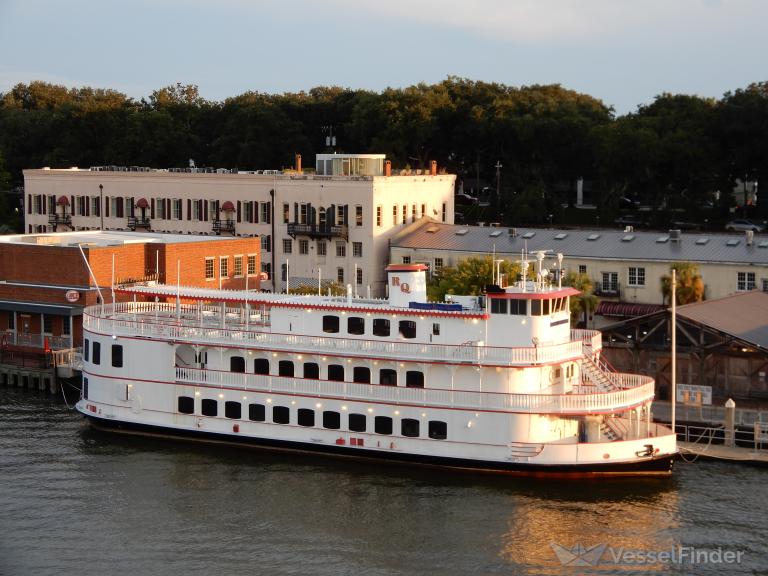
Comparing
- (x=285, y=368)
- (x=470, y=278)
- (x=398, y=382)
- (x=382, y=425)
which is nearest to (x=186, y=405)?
(x=285, y=368)

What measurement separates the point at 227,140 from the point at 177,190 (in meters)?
29.2

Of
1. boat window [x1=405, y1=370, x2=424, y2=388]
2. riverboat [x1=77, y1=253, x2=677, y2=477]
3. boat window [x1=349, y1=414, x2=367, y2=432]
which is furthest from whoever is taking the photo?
boat window [x1=349, y1=414, x2=367, y2=432]

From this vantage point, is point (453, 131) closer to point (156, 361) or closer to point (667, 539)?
point (156, 361)

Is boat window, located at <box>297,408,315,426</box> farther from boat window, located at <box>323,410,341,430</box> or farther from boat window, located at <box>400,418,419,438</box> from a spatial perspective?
boat window, located at <box>400,418,419,438</box>

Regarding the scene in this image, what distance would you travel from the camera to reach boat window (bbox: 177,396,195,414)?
1789 inches

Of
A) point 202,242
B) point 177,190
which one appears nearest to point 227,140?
point 177,190

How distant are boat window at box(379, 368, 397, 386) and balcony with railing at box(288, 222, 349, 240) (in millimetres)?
31301

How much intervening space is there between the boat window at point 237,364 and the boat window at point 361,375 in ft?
14.8

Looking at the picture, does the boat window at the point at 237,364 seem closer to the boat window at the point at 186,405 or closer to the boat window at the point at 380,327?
the boat window at the point at 186,405

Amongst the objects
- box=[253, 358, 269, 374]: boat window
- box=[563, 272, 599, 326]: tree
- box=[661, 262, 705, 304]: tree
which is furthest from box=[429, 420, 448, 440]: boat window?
box=[661, 262, 705, 304]: tree

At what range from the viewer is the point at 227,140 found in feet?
358

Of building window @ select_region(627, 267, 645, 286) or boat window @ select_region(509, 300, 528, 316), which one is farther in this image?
building window @ select_region(627, 267, 645, 286)

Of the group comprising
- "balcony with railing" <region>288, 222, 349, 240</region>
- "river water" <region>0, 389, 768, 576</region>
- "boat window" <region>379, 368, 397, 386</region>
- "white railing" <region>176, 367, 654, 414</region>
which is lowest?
"river water" <region>0, 389, 768, 576</region>
